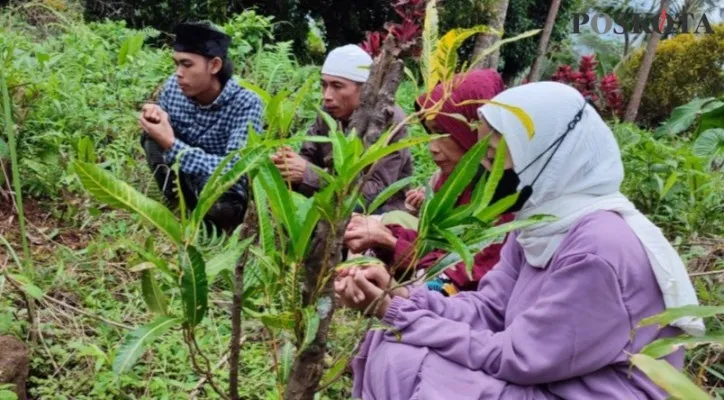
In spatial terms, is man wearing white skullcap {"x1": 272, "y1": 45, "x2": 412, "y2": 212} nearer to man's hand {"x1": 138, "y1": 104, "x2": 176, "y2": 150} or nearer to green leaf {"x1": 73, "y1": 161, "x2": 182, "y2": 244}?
man's hand {"x1": 138, "y1": 104, "x2": 176, "y2": 150}

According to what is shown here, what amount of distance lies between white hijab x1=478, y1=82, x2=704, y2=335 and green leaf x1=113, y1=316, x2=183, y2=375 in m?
0.95

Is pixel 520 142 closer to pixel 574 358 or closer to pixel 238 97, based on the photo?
pixel 574 358

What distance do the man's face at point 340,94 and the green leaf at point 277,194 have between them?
2401 millimetres

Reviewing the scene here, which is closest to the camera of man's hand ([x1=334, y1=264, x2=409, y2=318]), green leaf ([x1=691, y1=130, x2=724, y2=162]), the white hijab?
the white hijab

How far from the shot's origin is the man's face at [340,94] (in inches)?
134

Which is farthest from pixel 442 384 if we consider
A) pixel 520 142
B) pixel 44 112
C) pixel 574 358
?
pixel 44 112

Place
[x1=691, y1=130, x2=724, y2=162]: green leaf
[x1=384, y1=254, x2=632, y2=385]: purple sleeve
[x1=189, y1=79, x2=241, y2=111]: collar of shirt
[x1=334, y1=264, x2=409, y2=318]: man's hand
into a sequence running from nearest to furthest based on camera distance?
[x1=384, y1=254, x2=632, y2=385]: purple sleeve < [x1=334, y1=264, x2=409, y2=318]: man's hand < [x1=189, y1=79, x2=241, y2=111]: collar of shirt < [x1=691, y1=130, x2=724, y2=162]: green leaf

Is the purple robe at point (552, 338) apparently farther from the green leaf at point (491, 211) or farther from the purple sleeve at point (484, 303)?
the green leaf at point (491, 211)

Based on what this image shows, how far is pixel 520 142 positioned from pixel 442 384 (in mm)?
583

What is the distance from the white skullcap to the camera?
3.39m

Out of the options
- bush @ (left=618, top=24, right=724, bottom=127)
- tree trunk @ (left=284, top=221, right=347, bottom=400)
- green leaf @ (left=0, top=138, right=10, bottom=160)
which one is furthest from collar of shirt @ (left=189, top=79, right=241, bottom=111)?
bush @ (left=618, top=24, right=724, bottom=127)

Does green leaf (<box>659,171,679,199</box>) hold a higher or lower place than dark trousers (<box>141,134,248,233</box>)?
higher

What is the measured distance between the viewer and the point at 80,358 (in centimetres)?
246

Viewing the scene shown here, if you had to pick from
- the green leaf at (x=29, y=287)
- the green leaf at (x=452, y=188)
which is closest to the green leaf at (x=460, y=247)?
the green leaf at (x=452, y=188)
